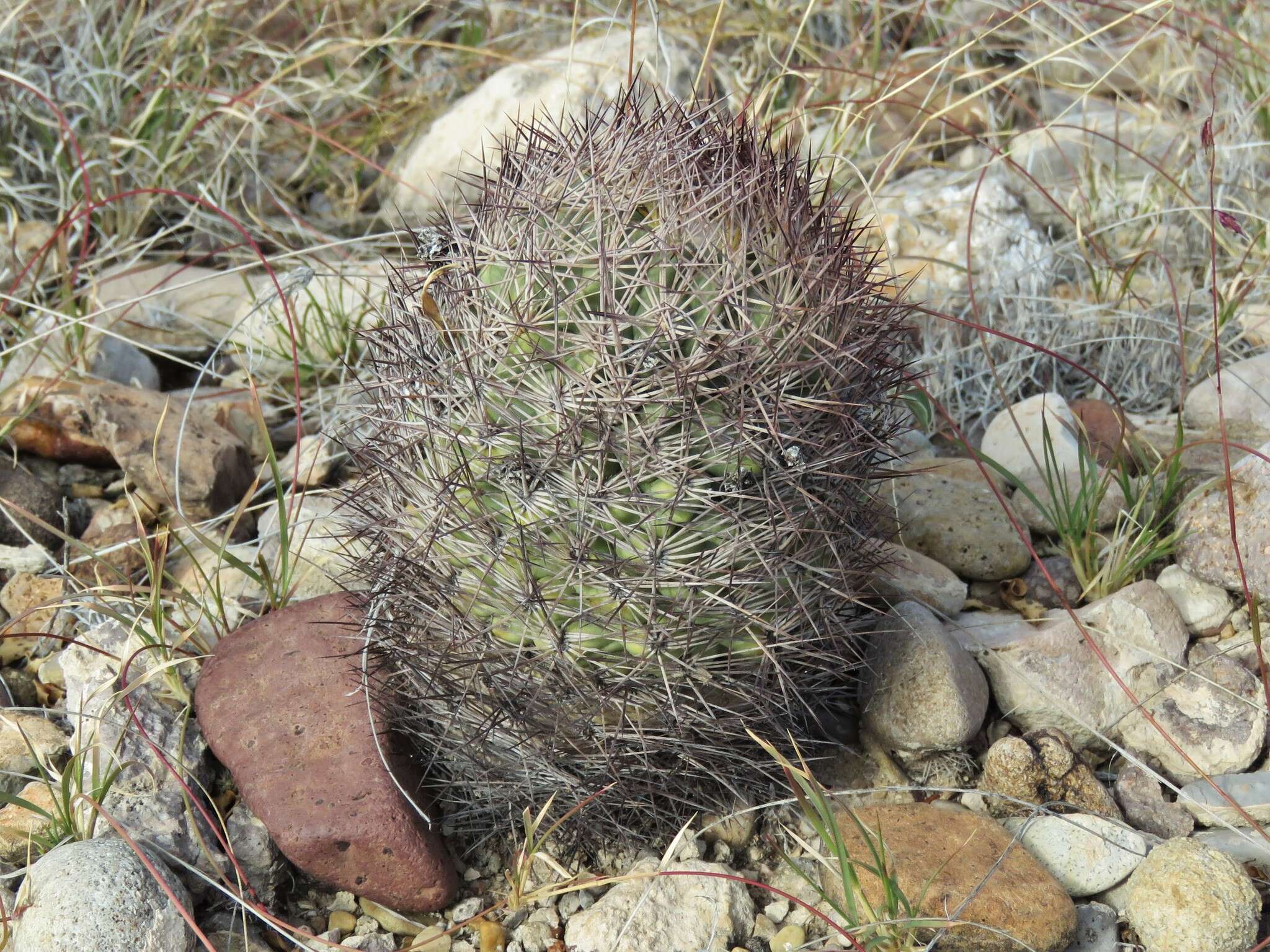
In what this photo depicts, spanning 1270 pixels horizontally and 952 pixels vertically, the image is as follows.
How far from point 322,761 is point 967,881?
1.13 metres

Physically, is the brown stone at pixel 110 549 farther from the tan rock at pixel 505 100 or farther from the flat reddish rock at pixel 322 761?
the tan rock at pixel 505 100

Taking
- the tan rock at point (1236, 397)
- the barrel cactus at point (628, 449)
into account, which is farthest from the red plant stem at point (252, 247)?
the tan rock at point (1236, 397)

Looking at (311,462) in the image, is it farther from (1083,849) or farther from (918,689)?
(1083,849)

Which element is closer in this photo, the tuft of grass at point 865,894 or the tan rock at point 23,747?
the tuft of grass at point 865,894

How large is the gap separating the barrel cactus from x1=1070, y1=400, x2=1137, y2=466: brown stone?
1.13 metres

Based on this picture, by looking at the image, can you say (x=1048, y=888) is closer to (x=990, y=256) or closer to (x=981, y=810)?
(x=981, y=810)

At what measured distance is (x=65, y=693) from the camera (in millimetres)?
2453

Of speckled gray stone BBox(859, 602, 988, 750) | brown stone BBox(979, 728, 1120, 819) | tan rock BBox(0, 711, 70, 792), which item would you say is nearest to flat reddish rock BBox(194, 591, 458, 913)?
tan rock BBox(0, 711, 70, 792)

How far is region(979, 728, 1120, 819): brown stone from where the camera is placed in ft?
Answer: 7.36

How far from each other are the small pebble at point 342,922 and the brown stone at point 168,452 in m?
1.13

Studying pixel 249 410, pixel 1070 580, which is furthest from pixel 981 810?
pixel 249 410

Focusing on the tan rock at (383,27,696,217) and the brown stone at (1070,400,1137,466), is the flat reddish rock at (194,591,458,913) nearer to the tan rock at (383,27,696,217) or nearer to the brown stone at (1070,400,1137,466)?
the brown stone at (1070,400,1137,466)

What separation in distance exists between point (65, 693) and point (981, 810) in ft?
6.06

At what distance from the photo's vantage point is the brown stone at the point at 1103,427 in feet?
9.48
